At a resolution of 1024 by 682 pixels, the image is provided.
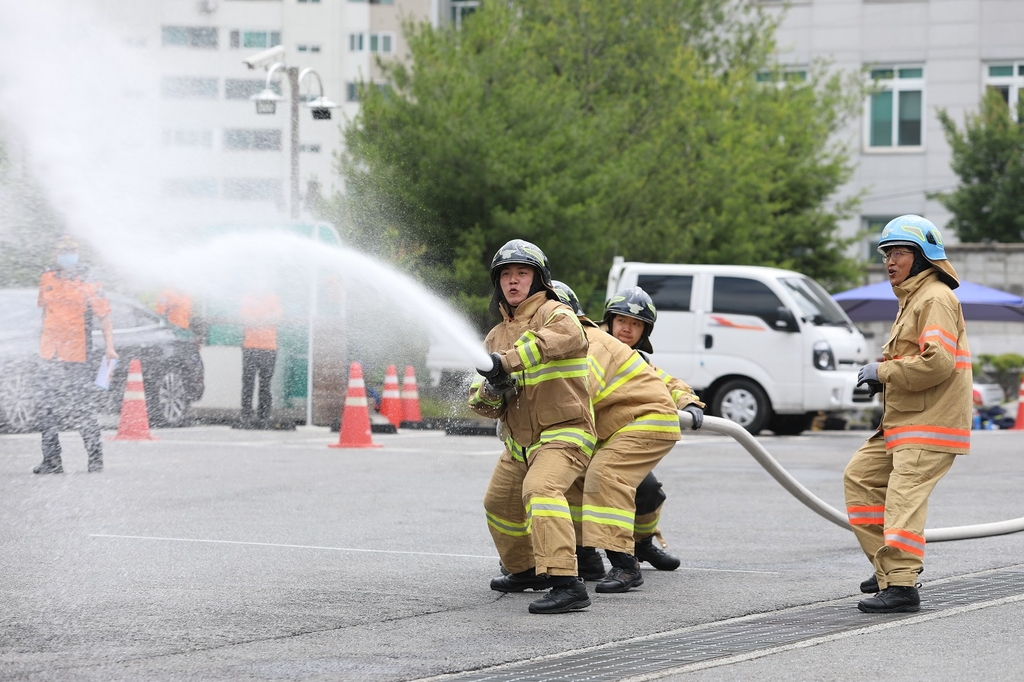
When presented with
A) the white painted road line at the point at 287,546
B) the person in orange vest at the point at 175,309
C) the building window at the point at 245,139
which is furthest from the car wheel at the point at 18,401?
the white painted road line at the point at 287,546

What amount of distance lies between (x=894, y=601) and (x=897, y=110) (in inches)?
1386

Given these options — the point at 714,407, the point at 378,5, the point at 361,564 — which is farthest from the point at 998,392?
the point at 378,5

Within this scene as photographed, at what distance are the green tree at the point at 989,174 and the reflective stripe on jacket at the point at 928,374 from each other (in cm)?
2928

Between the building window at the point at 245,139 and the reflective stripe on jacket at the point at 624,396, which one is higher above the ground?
the building window at the point at 245,139

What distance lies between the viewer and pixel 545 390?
22.1 ft

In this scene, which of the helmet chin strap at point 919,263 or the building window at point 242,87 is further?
the building window at point 242,87

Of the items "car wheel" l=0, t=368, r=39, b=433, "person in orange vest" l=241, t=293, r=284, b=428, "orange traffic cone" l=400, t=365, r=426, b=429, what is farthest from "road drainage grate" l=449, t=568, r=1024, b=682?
"orange traffic cone" l=400, t=365, r=426, b=429

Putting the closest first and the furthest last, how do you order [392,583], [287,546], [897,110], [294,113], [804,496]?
1. [392,583]
2. [804,496]
3. [287,546]
4. [294,113]
5. [897,110]

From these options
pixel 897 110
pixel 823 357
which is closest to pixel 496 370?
pixel 823 357

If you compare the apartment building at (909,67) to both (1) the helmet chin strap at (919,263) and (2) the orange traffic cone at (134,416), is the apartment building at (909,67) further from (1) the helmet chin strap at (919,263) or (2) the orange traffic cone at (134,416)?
(1) the helmet chin strap at (919,263)

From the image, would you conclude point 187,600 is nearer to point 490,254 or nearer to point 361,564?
point 361,564

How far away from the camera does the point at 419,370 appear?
72.1ft

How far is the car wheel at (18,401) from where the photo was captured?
52.3 ft

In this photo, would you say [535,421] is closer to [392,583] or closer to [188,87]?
[392,583]
